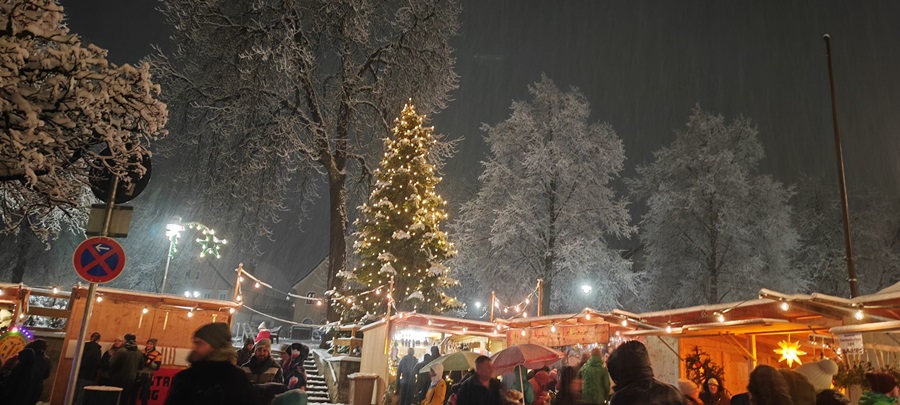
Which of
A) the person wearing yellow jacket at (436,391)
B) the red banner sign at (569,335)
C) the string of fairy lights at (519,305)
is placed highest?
the string of fairy lights at (519,305)

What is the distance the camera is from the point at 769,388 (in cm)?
409

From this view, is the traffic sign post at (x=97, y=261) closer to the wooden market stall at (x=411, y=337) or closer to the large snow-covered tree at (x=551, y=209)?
the wooden market stall at (x=411, y=337)

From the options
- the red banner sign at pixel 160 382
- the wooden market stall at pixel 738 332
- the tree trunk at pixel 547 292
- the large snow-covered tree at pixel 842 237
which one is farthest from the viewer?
the large snow-covered tree at pixel 842 237

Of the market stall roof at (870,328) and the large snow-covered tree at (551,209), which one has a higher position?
the large snow-covered tree at (551,209)

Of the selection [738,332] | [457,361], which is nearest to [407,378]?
[457,361]

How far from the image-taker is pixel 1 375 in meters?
8.27

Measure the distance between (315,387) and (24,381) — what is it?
1184 centimetres

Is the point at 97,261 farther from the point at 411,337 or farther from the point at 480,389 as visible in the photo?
the point at 411,337

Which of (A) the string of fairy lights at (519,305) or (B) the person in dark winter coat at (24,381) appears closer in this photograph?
(B) the person in dark winter coat at (24,381)

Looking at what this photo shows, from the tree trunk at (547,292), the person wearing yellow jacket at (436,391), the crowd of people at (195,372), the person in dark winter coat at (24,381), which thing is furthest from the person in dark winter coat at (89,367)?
the tree trunk at (547,292)

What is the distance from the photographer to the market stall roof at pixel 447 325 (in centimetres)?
1570

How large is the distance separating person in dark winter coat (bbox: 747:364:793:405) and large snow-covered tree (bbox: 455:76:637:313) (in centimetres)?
2048

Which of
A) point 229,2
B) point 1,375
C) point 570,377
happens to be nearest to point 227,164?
point 229,2

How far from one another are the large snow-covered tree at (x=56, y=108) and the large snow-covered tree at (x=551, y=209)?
1926cm
